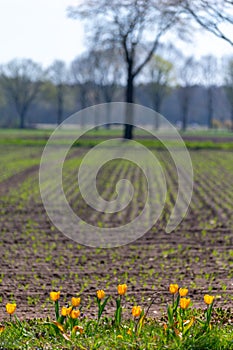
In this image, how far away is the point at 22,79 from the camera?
8619 centimetres

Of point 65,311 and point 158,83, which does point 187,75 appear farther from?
point 65,311

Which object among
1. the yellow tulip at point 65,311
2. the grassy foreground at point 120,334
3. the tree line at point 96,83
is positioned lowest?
the grassy foreground at point 120,334

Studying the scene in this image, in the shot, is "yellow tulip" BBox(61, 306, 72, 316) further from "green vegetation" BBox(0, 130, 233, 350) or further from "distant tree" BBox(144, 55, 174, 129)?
"distant tree" BBox(144, 55, 174, 129)

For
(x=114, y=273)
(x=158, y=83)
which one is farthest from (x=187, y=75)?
(x=114, y=273)

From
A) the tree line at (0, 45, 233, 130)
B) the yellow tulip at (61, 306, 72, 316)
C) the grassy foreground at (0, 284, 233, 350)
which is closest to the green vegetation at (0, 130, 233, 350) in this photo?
the grassy foreground at (0, 284, 233, 350)

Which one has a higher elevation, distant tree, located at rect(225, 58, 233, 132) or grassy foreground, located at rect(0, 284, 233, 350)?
distant tree, located at rect(225, 58, 233, 132)

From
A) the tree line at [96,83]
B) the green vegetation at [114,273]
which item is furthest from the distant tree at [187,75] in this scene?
the green vegetation at [114,273]

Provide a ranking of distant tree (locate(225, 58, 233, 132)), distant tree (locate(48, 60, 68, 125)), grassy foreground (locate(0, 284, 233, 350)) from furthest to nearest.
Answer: distant tree (locate(48, 60, 68, 125)) < distant tree (locate(225, 58, 233, 132)) < grassy foreground (locate(0, 284, 233, 350))

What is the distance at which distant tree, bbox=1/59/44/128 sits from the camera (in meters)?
85.5

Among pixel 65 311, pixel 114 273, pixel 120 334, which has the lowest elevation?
pixel 114 273

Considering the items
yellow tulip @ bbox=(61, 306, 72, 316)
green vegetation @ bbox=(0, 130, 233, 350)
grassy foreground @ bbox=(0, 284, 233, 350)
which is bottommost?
green vegetation @ bbox=(0, 130, 233, 350)

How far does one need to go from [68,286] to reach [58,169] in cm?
1588

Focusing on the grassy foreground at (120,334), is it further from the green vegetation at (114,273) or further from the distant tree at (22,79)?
the distant tree at (22,79)

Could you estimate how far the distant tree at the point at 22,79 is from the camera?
85.5 meters
